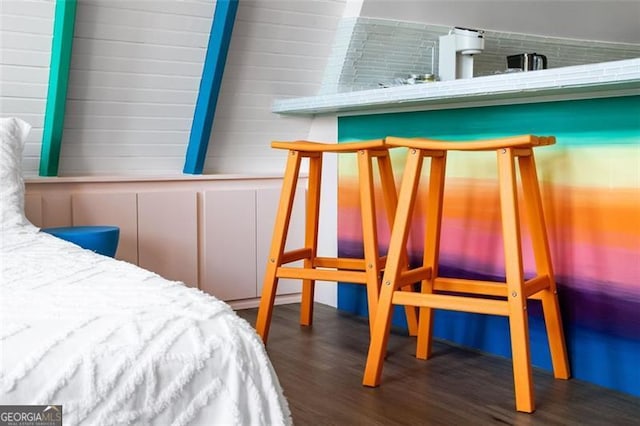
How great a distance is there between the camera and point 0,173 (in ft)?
9.05

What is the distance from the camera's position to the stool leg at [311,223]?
3.42 metres

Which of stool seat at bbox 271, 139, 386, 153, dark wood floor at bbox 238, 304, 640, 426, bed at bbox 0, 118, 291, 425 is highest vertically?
stool seat at bbox 271, 139, 386, 153

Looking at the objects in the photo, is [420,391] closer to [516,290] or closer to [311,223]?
[516,290]

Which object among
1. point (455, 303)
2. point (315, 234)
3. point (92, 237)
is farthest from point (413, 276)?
point (92, 237)

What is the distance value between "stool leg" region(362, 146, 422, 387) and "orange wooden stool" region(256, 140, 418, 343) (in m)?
0.26

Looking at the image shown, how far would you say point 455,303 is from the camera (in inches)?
98.8

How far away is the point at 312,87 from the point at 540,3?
1134 mm

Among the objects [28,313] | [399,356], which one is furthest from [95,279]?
[399,356]

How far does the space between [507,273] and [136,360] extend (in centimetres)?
151

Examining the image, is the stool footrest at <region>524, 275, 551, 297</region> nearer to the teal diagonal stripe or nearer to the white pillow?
the white pillow

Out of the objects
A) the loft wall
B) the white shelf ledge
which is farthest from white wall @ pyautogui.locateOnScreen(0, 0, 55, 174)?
the white shelf ledge

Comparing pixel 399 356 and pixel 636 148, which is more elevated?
pixel 636 148

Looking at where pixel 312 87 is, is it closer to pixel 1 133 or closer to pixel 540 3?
pixel 540 3

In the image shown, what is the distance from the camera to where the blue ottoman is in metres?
3.04
